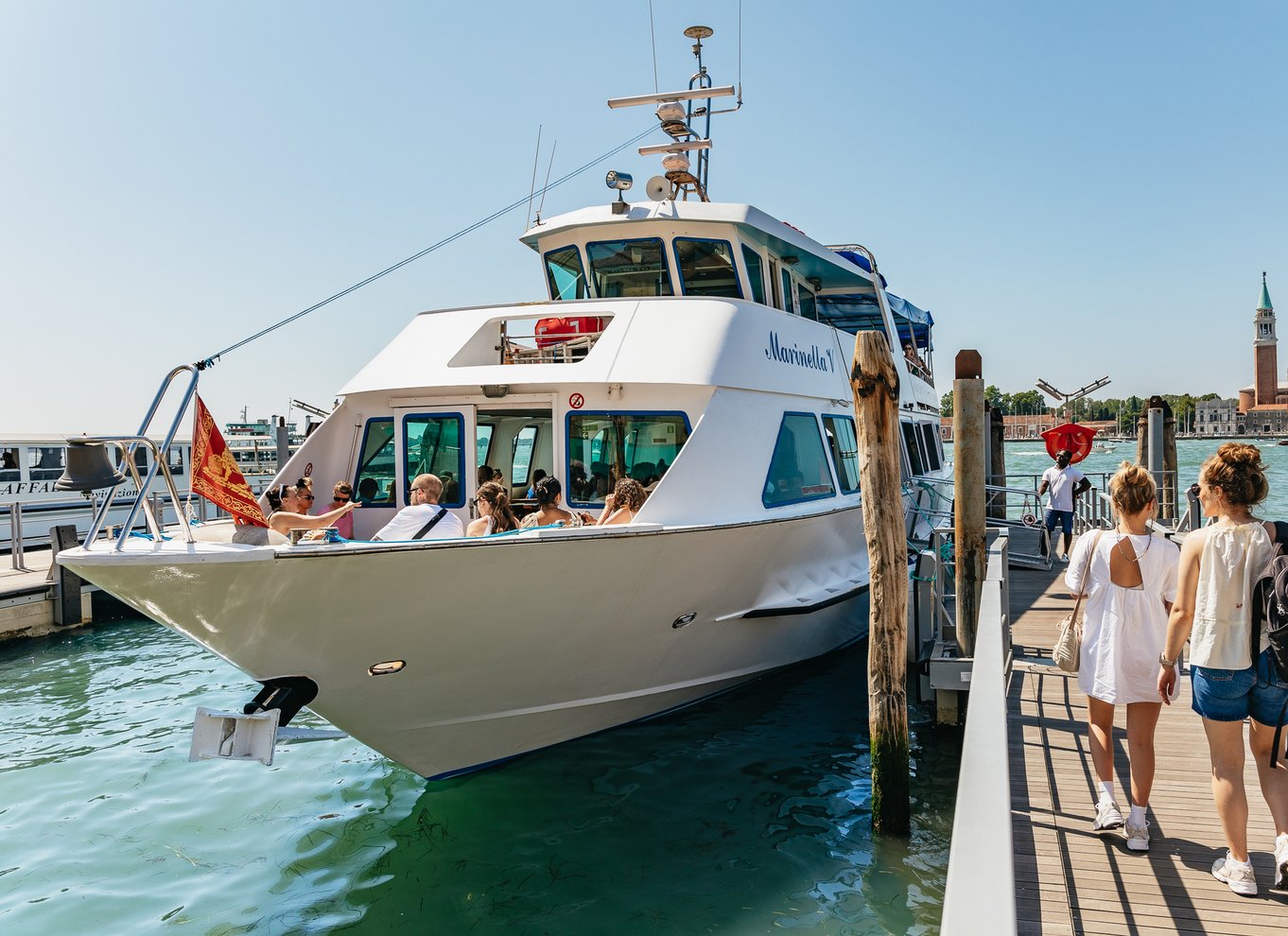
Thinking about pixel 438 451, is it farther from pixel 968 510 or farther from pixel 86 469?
pixel 968 510

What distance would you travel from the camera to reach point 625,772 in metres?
7.27

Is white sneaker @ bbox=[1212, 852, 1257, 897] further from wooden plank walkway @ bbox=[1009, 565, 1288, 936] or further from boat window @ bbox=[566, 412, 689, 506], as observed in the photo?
boat window @ bbox=[566, 412, 689, 506]

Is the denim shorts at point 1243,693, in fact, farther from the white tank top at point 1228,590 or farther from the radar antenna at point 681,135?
the radar antenna at point 681,135

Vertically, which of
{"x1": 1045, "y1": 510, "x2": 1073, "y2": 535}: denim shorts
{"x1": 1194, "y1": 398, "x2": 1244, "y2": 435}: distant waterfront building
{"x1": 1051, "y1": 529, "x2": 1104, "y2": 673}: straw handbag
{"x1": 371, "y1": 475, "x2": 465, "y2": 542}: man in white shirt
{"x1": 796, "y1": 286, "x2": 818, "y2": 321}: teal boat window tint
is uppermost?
{"x1": 1194, "y1": 398, "x2": 1244, "y2": 435}: distant waterfront building

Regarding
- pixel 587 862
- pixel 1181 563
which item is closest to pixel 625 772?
pixel 587 862

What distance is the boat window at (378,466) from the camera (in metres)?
8.29

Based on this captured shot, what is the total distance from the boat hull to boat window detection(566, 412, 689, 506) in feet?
3.57

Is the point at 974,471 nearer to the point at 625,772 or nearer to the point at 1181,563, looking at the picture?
the point at 625,772

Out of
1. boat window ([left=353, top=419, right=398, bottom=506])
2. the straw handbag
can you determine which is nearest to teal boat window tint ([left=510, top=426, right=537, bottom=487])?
boat window ([left=353, top=419, right=398, bottom=506])

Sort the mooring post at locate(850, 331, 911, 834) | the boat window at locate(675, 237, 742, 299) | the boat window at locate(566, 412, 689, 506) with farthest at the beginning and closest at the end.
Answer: the boat window at locate(675, 237, 742, 299) → the boat window at locate(566, 412, 689, 506) → the mooring post at locate(850, 331, 911, 834)

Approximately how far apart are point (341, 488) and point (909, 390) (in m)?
9.06

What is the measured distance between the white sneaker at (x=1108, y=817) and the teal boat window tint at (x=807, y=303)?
24.8 ft

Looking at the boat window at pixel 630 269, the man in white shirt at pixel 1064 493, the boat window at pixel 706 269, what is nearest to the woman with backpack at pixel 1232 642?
the boat window at pixel 706 269

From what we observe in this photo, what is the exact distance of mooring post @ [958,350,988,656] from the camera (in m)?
7.87
